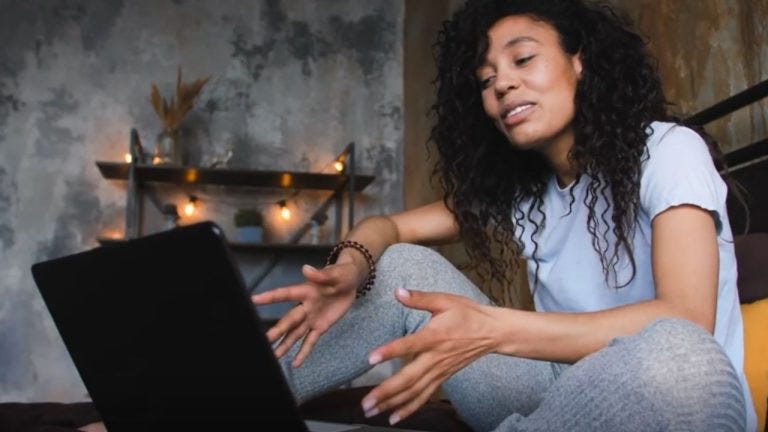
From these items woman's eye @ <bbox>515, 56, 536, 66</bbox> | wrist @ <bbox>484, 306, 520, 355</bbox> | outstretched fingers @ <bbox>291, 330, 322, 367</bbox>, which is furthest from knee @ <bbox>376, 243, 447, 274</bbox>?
wrist @ <bbox>484, 306, 520, 355</bbox>

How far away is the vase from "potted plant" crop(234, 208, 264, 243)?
0.43 metres

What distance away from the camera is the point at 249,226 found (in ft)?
12.5

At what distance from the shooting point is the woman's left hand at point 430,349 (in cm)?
76

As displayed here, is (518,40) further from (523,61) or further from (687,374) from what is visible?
(687,374)

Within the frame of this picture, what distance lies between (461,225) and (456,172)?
4.3 inches

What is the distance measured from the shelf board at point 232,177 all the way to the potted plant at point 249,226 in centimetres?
18

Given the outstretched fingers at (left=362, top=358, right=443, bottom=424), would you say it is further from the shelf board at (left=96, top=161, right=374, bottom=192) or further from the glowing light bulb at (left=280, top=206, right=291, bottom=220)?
the glowing light bulb at (left=280, top=206, right=291, bottom=220)

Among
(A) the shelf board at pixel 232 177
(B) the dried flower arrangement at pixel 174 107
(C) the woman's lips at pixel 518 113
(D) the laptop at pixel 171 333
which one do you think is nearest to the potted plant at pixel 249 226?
(A) the shelf board at pixel 232 177

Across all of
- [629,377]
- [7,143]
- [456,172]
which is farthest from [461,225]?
[7,143]

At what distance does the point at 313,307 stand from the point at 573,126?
0.55 meters

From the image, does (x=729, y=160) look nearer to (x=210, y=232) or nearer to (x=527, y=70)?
(x=527, y=70)

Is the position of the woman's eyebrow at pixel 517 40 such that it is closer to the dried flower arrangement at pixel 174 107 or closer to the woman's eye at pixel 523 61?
the woman's eye at pixel 523 61

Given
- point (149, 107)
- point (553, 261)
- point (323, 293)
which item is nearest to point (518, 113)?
point (553, 261)

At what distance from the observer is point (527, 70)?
1.28 meters
